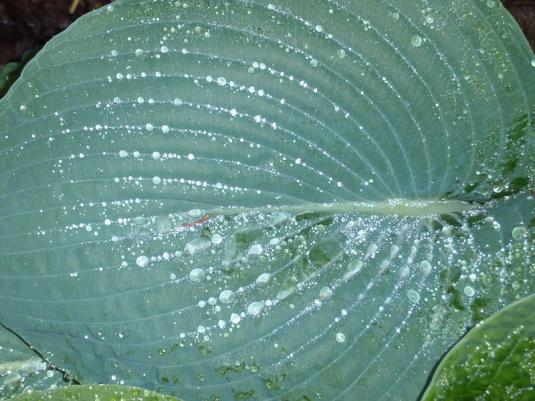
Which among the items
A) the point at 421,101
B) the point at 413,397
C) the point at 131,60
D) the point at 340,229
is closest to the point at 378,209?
the point at 340,229

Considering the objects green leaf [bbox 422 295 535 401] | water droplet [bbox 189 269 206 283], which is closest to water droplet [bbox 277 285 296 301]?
water droplet [bbox 189 269 206 283]

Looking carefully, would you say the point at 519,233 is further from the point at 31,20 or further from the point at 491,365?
the point at 31,20

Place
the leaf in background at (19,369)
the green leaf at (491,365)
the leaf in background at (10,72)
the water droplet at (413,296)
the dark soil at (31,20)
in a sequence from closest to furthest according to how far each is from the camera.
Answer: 1. the green leaf at (491,365)
2. the water droplet at (413,296)
3. the leaf in background at (19,369)
4. the leaf in background at (10,72)
5. the dark soil at (31,20)

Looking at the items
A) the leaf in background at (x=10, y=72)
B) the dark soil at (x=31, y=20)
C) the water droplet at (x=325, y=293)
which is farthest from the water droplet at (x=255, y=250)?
the dark soil at (x=31, y=20)

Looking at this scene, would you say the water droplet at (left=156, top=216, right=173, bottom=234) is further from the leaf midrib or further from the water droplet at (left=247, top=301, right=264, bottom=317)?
the water droplet at (left=247, top=301, right=264, bottom=317)

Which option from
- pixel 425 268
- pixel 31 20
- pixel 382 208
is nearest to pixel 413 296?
pixel 425 268

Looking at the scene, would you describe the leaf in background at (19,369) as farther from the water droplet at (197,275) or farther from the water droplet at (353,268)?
the water droplet at (353,268)

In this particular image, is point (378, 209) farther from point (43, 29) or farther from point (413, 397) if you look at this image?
point (43, 29)
